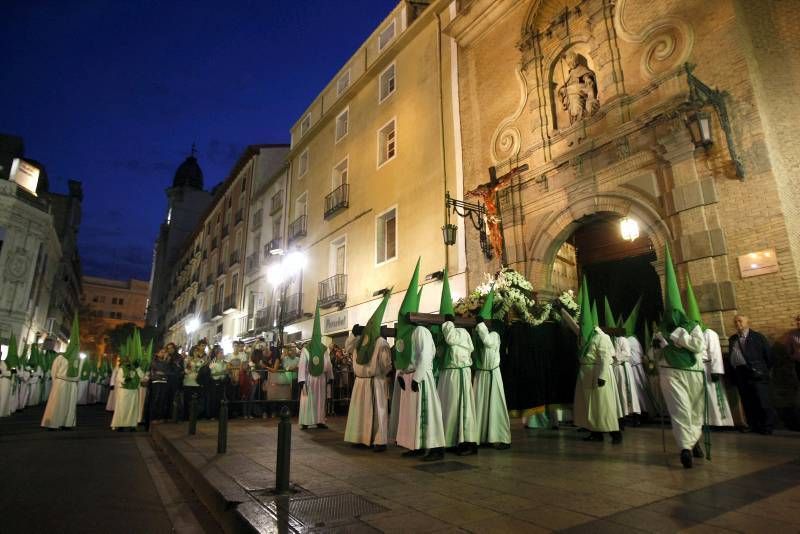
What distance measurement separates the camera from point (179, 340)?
44750mm

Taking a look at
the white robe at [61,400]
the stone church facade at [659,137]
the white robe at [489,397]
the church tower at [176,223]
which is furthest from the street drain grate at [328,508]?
the church tower at [176,223]

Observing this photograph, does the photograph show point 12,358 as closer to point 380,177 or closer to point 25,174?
point 380,177

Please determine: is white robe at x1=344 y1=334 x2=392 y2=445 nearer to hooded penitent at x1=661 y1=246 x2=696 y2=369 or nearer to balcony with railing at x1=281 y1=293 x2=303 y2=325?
hooded penitent at x1=661 y1=246 x2=696 y2=369

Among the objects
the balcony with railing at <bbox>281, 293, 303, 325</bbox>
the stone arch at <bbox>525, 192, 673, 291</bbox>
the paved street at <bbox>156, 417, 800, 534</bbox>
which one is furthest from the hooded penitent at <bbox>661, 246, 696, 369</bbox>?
the balcony with railing at <bbox>281, 293, 303, 325</bbox>

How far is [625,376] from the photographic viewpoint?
905 centimetres

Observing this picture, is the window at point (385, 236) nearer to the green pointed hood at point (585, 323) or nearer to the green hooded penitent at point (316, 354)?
the green hooded penitent at point (316, 354)

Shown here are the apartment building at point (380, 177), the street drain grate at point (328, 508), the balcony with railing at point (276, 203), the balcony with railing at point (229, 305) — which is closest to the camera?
the street drain grate at point (328, 508)

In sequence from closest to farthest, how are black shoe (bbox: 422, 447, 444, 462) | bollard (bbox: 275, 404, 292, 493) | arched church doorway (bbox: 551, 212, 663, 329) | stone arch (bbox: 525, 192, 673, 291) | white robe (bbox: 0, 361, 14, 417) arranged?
bollard (bbox: 275, 404, 292, 493) < black shoe (bbox: 422, 447, 444, 462) < stone arch (bbox: 525, 192, 673, 291) < arched church doorway (bbox: 551, 212, 663, 329) < white robe (bbox: 0, 361, 14, 417)

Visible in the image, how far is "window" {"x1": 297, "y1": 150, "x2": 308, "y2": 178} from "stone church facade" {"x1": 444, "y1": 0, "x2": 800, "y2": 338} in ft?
42.1

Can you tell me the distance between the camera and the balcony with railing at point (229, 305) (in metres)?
29.3

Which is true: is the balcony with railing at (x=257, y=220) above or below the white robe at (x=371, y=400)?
above

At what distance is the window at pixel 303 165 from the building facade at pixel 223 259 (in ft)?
19.2

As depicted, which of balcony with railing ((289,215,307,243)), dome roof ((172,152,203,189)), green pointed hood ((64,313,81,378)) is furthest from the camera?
dome roof ((172,152,203,189))

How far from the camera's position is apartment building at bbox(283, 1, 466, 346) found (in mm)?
14953
